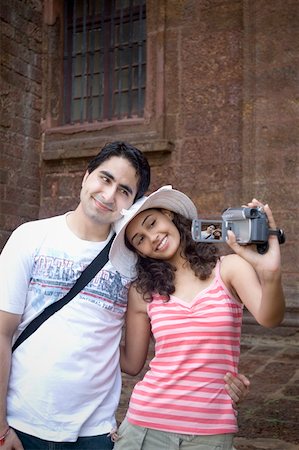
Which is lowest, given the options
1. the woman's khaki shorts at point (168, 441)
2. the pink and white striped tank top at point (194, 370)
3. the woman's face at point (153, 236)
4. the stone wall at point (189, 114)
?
the woman's khaki shorts at point (168, 441)

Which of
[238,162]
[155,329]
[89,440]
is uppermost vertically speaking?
[238,162]

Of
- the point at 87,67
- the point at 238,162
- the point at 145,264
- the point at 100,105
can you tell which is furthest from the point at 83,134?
the point at 145,264

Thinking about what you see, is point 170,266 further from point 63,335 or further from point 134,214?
point 63,335

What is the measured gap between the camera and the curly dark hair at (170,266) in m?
1.98

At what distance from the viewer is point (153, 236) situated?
2.07m

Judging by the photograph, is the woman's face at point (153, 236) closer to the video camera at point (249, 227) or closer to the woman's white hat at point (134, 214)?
the woman's white hat at point (134, 214)

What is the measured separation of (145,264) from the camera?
2131 millimetres

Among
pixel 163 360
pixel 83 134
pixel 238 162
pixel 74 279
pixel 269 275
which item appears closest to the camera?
pixel 269 275

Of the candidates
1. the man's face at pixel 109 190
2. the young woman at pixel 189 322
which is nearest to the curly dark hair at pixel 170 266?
the young woman at pixel 189 322

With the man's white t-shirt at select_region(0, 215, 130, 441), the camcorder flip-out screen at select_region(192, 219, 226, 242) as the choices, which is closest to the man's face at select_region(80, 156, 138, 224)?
the man's white t-shirt at select_region(0, 215, 130, 441)

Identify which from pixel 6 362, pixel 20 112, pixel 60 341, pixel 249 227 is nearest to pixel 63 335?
pixel 60 341

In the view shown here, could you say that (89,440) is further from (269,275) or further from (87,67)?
(87,67)

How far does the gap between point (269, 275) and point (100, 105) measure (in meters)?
7.20

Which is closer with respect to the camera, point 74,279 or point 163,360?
point 163,360
